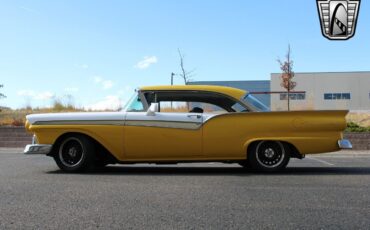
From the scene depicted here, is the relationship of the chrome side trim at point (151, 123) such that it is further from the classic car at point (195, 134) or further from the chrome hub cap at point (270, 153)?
the chrome hub cap at point (270, 153)

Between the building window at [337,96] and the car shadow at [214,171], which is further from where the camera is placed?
the building window at [337,96]

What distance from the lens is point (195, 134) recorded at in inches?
351

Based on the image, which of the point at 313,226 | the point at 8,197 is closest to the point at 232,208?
the point at 313,226

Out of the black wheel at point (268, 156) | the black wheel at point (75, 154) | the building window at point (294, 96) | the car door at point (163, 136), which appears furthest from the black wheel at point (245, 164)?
the building window at point (294, 96)

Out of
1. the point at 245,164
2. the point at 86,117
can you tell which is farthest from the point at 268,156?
the point at 86,117

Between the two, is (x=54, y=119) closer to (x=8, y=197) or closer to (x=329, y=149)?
(x=8, y=197)

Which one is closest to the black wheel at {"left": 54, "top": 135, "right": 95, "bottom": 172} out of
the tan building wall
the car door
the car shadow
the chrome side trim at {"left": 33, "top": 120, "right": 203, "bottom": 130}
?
the car shadow

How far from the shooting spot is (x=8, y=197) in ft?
21.7

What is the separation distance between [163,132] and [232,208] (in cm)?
333

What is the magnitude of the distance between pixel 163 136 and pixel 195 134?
1.79 ft

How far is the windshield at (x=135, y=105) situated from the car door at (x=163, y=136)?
179mm

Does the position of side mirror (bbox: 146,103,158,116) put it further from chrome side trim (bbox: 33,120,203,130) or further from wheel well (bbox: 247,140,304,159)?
wheel well (bbox: 247,140,304,159)

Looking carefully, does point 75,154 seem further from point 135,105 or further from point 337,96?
point 337,96

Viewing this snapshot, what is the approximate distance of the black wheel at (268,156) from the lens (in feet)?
29.2
